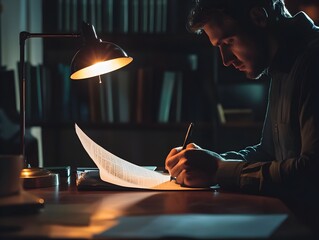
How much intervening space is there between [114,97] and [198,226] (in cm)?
175

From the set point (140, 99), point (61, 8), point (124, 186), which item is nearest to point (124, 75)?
point (140, 99)

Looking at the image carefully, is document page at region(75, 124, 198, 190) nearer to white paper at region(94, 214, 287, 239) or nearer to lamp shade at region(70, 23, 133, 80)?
lamp shade at region(70, 23, 133, 80)

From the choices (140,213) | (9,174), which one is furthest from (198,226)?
(9,174)

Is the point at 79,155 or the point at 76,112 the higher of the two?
the point at 76,112

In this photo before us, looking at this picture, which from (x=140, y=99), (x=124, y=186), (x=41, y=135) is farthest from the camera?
(x=41, y=135)

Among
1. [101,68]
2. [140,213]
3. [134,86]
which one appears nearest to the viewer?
[140,213]

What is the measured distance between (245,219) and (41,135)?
6.37 ft

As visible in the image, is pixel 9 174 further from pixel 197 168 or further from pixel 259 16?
pixel 259 16

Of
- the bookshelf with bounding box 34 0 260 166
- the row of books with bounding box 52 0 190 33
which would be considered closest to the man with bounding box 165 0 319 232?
the bookshelf with bounding box 34 0 260 166

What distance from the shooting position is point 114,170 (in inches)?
52.5

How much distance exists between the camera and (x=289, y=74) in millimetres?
1420

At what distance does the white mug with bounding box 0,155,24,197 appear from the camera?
980 millimetres

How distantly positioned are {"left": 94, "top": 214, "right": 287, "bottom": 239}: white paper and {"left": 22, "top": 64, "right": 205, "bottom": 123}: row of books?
1.59 meters

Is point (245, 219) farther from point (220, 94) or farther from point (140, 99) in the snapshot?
point (220, 94)
